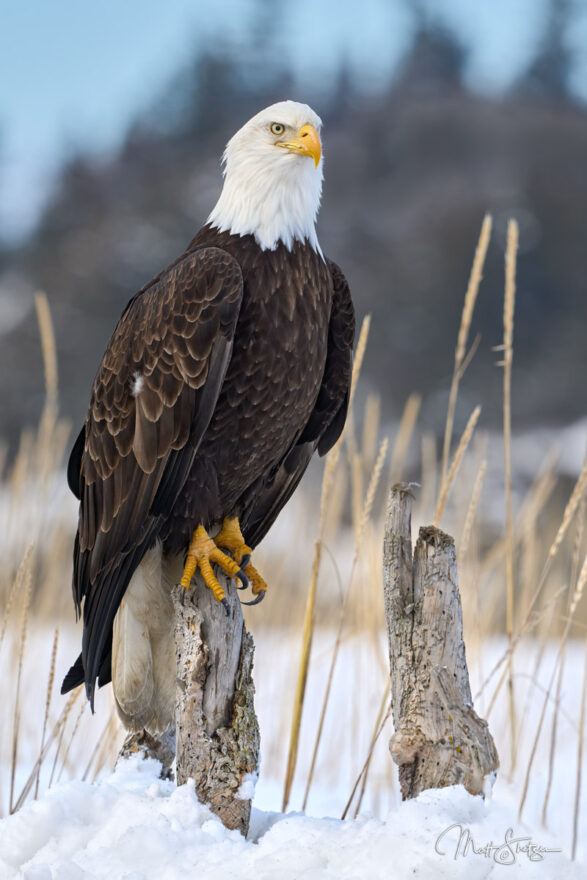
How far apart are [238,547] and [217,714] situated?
0.69 metres

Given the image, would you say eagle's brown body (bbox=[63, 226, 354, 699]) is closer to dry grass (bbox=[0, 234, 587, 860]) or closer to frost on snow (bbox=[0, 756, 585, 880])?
dry grass (bbox=[0, 234, 587, 860])

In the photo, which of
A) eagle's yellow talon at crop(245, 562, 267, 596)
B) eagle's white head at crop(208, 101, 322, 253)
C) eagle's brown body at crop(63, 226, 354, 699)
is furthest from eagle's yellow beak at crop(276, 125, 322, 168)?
eagle's yellow talon at crop(245, 562, 267, 596)

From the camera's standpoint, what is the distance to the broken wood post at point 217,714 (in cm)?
179

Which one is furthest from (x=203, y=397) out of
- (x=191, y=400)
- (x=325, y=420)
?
(x=325, y=420)

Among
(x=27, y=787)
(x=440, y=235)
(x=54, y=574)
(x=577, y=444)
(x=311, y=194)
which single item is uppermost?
(x=440, y=235)

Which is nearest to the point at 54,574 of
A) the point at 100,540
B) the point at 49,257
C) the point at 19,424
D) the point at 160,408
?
the point at 100,540

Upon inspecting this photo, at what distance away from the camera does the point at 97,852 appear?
1.62 m

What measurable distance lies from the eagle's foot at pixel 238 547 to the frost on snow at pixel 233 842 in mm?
735

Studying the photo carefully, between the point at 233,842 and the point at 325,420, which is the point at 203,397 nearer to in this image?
the point at 325,420

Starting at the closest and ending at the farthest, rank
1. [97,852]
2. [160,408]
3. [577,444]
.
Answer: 1. [97,852]
2. [160,408]
3. [577,444]

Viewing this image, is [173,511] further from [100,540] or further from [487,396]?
[487,396]

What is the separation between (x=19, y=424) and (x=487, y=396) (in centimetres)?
608
